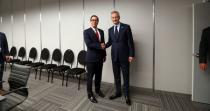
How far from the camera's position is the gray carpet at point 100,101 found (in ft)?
9.64

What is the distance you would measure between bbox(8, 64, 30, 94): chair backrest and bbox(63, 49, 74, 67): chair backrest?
225 cm

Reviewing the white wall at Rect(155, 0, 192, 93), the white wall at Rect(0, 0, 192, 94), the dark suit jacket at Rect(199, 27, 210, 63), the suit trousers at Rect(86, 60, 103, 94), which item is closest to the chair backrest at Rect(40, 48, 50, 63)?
the white wall at Rect(0, 0, 192, 94)

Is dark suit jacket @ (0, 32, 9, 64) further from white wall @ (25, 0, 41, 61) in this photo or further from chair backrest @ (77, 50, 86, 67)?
white wall @ (25, 0, 41, 61)

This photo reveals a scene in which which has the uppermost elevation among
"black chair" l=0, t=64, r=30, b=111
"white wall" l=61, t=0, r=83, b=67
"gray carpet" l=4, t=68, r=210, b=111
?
"white wall" l=61, t=0, r=83, b=67

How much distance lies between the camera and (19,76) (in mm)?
2273

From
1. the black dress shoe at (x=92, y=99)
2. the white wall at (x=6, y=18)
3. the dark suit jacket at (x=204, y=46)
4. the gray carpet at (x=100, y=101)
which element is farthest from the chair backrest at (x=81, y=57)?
the white wall at (x=6, y=18)

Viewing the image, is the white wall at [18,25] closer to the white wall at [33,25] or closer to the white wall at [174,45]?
the white wall at [33,25]

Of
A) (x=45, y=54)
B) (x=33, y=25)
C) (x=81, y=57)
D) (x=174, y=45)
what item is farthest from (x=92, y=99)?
(x=33, y=25)

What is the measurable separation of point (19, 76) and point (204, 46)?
3.15 metres

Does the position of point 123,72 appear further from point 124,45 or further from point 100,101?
point 100,101

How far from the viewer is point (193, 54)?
3061 millimetres

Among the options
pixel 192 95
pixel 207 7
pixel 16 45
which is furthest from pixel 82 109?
pixel 16 45

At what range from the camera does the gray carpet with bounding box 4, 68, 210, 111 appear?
2.94 m

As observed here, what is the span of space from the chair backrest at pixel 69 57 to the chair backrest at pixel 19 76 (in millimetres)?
2254
